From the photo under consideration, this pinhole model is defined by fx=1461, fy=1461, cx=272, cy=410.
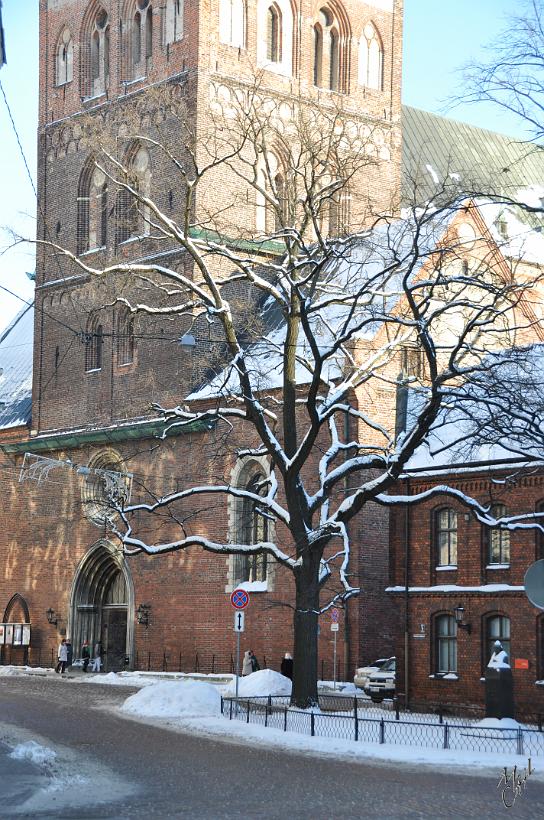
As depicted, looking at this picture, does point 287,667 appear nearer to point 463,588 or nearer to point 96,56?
point 463,588

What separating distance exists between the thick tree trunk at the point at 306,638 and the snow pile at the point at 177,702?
6.57ft

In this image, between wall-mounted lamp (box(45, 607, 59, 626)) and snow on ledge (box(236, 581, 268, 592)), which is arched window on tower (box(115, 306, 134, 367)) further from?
snow on ledge (box(236, 581, 268, 592))

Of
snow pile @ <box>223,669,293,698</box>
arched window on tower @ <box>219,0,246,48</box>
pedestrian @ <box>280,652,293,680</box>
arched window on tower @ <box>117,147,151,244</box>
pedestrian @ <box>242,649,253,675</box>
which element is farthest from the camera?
arched window on tower @ <box>117,147,151,244</box>

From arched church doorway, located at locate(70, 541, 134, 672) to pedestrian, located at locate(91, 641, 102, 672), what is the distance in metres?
0.28

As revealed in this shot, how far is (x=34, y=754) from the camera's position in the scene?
20609mm

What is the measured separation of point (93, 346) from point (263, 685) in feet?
59.6

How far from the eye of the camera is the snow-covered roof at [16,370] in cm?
5456

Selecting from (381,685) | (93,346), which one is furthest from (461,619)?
(93,346)

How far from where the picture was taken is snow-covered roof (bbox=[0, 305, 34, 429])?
2148 inches

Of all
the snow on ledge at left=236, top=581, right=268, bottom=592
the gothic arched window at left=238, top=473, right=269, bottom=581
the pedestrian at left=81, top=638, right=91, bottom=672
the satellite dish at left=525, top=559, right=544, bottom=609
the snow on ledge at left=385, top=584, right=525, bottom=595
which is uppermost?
the gothic arched window at left=238, top=473, right=269, bottom=581

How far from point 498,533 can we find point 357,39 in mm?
24202

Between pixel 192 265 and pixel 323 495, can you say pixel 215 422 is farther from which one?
pixel 323 495

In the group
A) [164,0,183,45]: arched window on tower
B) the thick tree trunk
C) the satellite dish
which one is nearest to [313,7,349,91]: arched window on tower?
[164,0,183,45]: arched window on tower

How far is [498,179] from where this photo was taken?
57.9m
